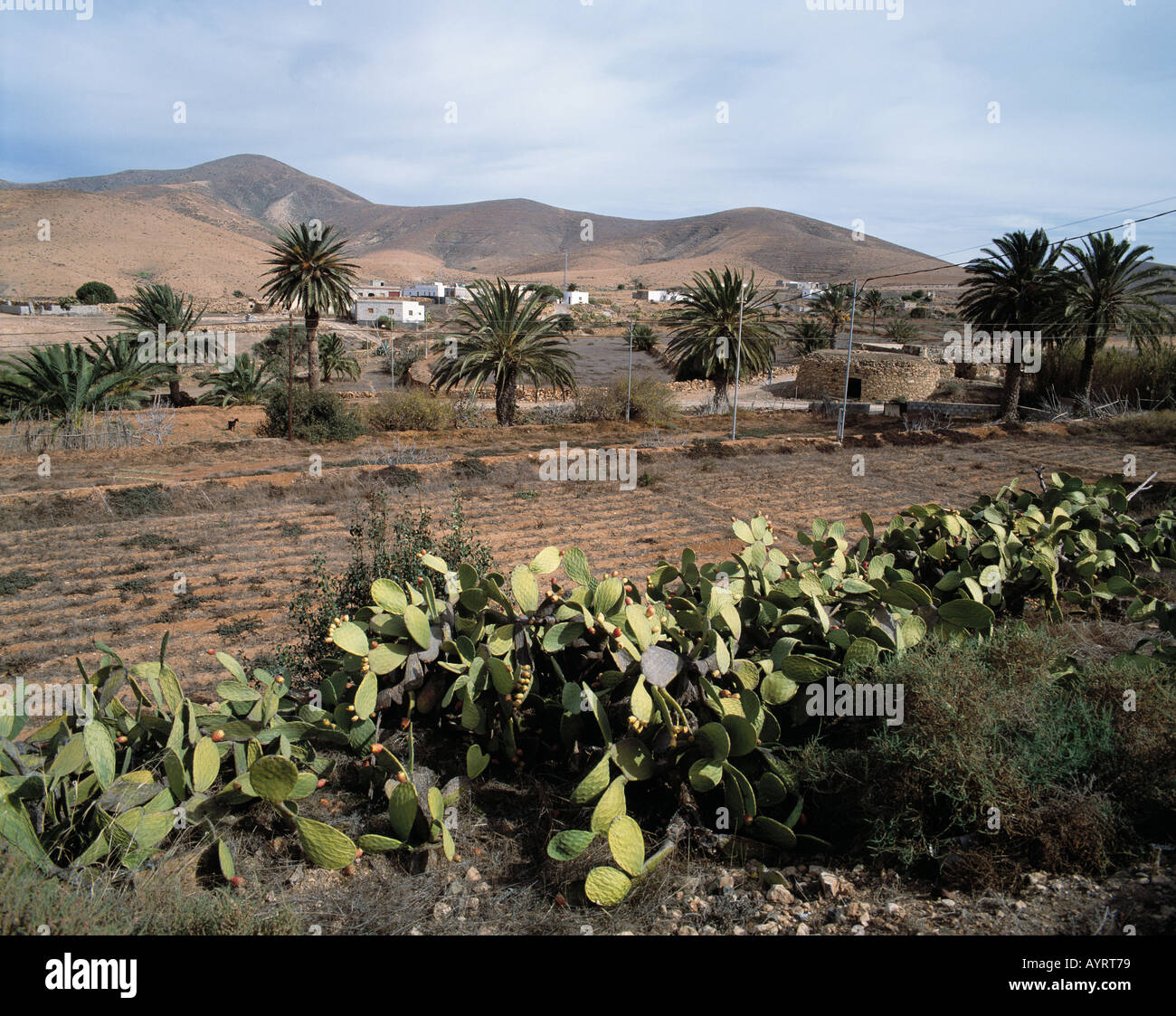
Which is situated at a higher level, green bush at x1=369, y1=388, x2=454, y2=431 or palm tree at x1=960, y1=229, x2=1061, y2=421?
palm tree at x1=960, y1=229, x2=1061, y2=421

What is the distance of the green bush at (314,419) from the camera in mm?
18500

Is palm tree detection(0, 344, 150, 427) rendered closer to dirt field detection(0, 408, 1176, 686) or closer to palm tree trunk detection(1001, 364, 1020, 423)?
dirt field detection(0, 408, 1176, 686)

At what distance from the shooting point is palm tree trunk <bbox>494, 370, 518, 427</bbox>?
803 inches

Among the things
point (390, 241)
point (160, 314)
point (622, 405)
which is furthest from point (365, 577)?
point (390, 241)

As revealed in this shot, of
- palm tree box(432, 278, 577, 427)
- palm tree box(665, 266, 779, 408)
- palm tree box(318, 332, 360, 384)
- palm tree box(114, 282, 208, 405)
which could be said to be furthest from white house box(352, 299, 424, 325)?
palm tree box(432, 278, 577, 427)

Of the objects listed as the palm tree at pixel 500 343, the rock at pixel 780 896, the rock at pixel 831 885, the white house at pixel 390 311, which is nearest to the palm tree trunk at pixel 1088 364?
the palm tree at pixel 500 343

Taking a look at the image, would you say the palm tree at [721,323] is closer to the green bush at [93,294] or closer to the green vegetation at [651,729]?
the green vegetation at [651,729]

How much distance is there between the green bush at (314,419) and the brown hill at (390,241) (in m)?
6.28

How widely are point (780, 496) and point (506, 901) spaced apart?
37.2ft

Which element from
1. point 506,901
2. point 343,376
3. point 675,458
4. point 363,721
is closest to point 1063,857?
point 506,901

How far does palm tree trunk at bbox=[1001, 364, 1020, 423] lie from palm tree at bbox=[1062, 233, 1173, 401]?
1.79 metres

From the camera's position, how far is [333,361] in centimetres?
2995
